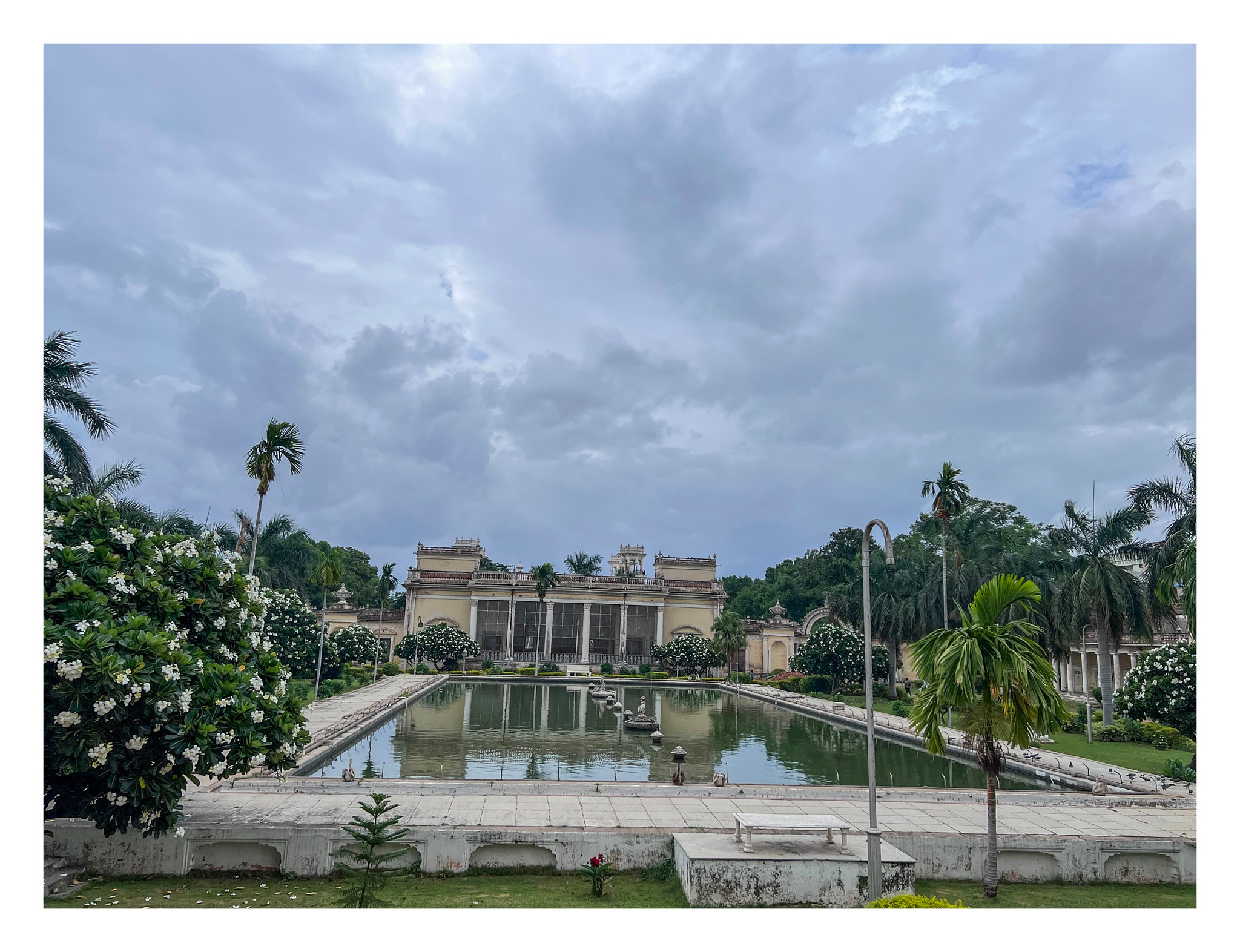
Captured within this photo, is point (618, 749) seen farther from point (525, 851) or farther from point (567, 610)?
point (567, 610)

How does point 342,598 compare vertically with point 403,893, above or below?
below

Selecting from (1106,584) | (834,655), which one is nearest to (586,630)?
(834,655)

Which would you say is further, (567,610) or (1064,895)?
(567,610)

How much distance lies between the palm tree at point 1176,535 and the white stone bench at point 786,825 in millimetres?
11236

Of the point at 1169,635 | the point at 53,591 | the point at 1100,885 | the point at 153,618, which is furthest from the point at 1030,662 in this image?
the point at 1169,635

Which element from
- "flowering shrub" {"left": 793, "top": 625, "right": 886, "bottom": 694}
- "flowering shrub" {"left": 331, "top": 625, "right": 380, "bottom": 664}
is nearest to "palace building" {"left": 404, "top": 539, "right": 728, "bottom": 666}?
"flowering shrub" {"left": 331, "top": 625, "right": 380, "bottom": 664}

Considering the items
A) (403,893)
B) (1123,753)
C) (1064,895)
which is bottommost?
(1123,753)

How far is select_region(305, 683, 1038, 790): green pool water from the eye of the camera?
70.8 feet

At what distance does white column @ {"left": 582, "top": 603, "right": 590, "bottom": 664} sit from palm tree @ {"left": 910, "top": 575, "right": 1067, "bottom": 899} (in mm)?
63539

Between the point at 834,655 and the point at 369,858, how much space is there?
1626 inches

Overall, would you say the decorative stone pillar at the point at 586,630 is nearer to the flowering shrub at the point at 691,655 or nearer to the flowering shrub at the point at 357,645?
the flowering shrub at the point at 691,655

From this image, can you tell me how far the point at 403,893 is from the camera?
10773mm

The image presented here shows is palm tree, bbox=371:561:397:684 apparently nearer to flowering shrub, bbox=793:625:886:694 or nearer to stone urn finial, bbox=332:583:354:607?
stone urn finial, bbox=332:583:354:607

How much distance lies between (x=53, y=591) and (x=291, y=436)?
1652cm
